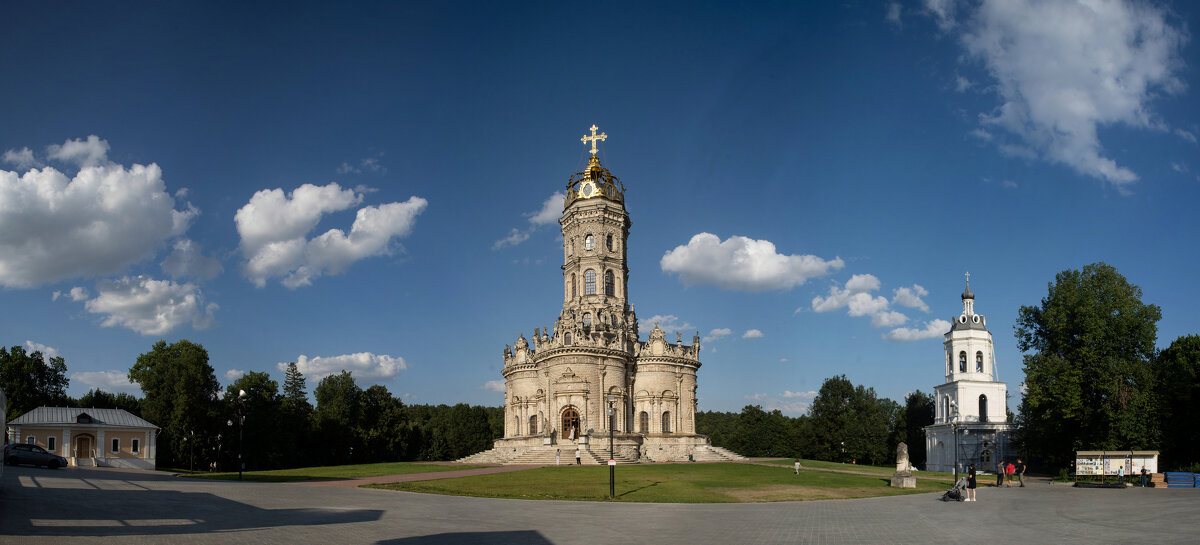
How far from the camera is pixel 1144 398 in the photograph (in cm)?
4503

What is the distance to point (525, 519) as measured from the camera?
18.9 metres

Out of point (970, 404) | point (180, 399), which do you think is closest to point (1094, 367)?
point (970, 404)

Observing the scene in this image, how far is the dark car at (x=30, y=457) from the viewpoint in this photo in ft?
127

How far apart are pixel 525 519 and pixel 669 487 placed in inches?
494

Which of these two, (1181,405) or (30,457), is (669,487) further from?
(1181,405)

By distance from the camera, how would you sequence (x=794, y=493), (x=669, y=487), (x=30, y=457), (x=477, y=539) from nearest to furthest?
(x=477, y=539) → (x=794, y=493) → (x=669, y=487) → (x=30, y=457)

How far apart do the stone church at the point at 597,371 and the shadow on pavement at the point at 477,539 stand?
37535 millimetres

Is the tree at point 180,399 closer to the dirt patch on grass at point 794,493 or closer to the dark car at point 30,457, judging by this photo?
the dark car at point 30,457

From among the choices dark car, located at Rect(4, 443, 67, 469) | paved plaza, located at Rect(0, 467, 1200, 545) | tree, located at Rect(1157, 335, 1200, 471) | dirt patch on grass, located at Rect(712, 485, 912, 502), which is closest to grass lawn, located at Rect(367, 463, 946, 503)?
dirt patch on grass, located at Rect(712, 485, 912, 502)

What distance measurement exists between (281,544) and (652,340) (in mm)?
52674

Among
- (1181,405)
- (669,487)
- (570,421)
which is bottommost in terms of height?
(570,421)

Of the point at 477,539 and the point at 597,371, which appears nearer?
the point at 477,539

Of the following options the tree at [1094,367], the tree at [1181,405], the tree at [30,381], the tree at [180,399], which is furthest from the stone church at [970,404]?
the tree at [30,381]

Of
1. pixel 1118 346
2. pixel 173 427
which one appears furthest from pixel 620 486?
pixel 173 427
